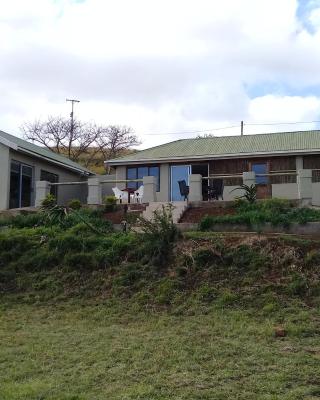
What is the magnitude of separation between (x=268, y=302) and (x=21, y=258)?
663 centimetres

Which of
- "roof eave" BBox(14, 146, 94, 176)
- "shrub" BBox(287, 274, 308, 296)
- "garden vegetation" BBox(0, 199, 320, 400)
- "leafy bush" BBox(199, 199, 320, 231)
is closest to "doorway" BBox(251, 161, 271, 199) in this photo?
"garden vegetation" BBox(0, 199, 320, 400)

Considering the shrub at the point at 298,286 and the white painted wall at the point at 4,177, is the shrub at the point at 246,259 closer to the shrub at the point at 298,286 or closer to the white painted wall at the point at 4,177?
the shrub at the point at 298,286

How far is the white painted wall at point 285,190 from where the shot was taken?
2103 cm

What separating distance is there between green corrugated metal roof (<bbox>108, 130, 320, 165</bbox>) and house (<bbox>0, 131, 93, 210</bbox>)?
249 centimetres

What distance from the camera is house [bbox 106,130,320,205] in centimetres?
2272

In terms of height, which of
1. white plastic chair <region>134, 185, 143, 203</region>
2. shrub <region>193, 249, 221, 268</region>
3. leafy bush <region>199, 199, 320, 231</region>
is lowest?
shrub <region>193, 249, 221, 268</region>

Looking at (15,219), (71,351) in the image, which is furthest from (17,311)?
(15,219)

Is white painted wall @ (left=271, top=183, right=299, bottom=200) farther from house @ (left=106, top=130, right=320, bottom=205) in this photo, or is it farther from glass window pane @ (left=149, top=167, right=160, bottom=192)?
glass window pane @ (left=149, top=167, right=160, bottom=192)

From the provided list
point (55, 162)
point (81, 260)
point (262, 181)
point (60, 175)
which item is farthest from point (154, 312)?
point (60, 175)

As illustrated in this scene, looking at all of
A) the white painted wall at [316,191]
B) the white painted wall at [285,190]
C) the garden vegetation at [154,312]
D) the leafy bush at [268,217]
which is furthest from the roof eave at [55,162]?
the white painted wall at [316,191]

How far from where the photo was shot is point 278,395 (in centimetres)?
612

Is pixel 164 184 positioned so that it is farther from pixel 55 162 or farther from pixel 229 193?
pixel 55 162

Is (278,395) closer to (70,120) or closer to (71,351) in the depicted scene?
(71,351)

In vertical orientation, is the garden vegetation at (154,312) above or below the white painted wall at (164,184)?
below
